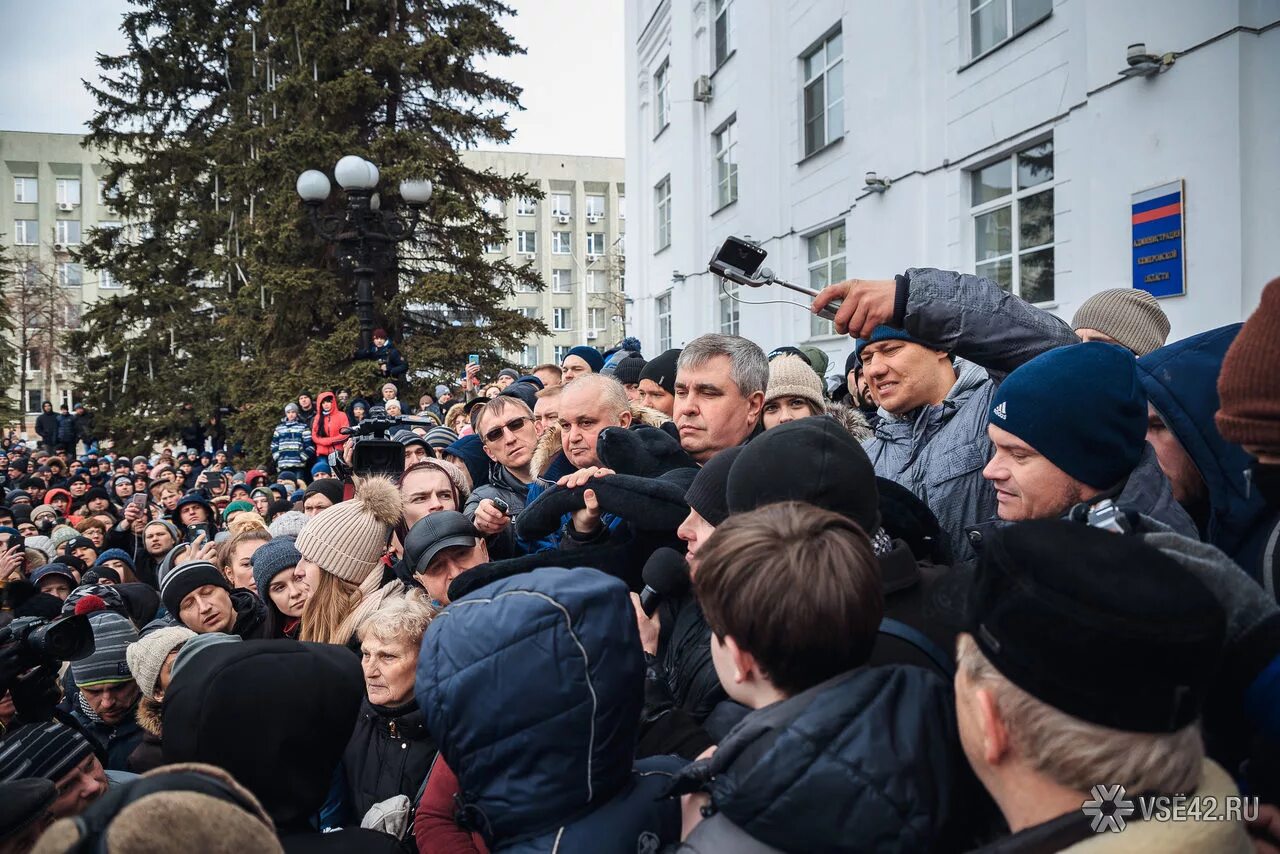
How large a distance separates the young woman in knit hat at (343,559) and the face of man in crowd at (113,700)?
2.17 ft

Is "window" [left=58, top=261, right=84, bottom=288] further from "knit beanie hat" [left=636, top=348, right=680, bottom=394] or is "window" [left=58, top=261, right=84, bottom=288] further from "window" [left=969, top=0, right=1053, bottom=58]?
"knit beanie hat" [left=636, top=348, right=680, bottom=394]

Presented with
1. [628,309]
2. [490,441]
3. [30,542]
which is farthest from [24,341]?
[490,441]

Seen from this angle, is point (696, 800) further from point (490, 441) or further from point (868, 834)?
point (490, 441)

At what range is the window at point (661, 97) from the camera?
1956 centimetres

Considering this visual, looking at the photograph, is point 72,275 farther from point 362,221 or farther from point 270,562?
point 270,562

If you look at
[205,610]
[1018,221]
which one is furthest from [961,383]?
[1018,221]

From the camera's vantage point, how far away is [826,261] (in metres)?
12.8

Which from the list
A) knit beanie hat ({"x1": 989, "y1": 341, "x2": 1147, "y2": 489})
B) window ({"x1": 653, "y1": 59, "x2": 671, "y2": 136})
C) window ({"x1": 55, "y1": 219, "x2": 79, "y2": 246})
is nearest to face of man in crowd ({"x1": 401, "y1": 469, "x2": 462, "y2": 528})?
knit beanie hat ({"x1": 989, "y1": 341, "x2": 1147, "y2": 489})

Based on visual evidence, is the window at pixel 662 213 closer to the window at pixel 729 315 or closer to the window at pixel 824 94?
the window at pixel 729 315

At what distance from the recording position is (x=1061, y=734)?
1.11 meters

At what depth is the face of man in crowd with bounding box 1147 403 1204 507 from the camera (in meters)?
2.14

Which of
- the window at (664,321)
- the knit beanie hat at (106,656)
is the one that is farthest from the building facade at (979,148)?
the knit beanie hat at (106,656)

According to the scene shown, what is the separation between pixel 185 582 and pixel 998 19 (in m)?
9.33

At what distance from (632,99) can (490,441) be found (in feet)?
62.7
